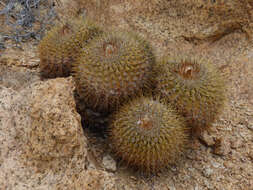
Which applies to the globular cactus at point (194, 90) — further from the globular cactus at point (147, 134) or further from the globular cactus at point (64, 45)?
the globular cactus at point (64, 45)

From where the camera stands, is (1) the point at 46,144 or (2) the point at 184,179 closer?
(1) the point at 46,144

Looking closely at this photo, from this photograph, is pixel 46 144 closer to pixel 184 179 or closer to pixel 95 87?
pixel 95 87

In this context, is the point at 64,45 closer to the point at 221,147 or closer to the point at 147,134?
the point at 147,134

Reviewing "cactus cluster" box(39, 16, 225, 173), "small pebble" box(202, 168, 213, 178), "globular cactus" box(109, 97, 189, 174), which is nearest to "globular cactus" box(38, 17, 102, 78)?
"cactus cluster" box(39, 16, 225, 173)

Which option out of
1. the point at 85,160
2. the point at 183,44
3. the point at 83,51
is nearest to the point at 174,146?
Answer: the point at 85,160

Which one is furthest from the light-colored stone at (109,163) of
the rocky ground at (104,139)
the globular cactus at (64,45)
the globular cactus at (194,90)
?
the globular cactus at (64,45)

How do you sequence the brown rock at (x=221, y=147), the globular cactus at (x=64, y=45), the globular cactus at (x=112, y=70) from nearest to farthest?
1. the globular cactus at (x=112, y=70)
2. the globular cactus at (x=64, y=45)
3. the brown rock at (x=221, y=147)
